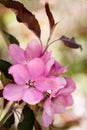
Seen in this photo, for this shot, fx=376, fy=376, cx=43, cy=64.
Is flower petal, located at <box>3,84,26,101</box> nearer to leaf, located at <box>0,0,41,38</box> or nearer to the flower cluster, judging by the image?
the flower cluster

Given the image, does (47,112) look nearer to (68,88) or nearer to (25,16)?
(68,88)

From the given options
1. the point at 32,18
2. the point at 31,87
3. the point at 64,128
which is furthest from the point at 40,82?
the point at 64,128

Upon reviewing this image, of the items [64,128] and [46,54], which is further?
[64,128]

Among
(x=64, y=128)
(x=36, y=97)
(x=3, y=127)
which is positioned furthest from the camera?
(x=64, y=128)

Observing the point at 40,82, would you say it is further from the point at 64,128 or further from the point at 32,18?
the point at 64,128

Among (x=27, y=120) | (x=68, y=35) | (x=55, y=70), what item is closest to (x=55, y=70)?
(x=55, y=70)

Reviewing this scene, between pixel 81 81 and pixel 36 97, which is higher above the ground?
pixel 36 97

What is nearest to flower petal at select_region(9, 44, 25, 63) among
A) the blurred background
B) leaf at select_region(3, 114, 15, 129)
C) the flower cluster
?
the flower cluster
